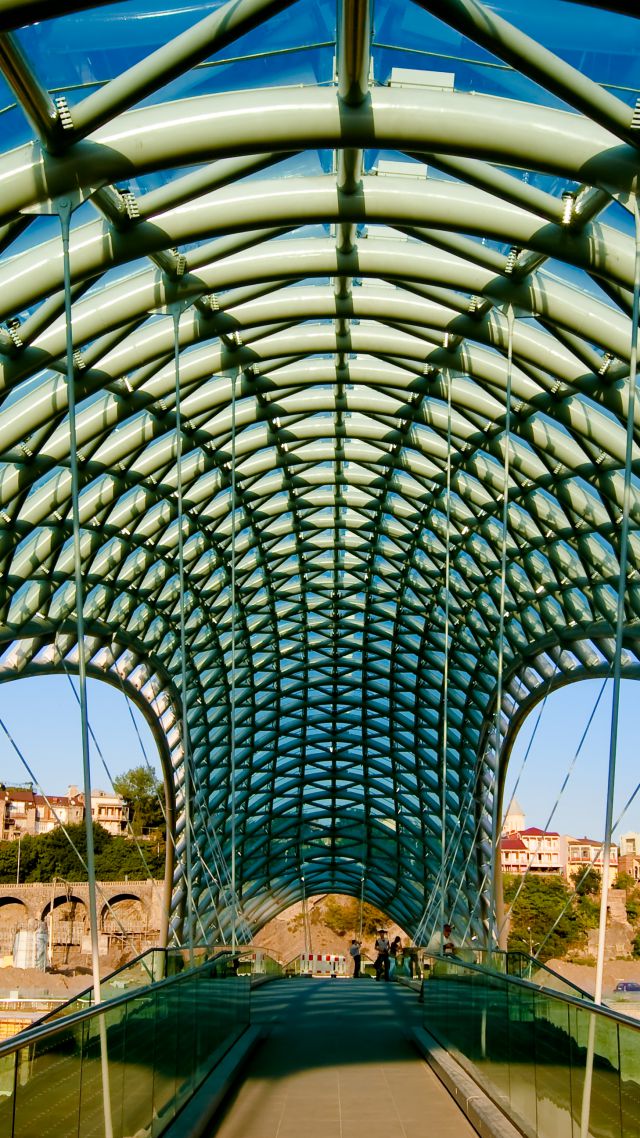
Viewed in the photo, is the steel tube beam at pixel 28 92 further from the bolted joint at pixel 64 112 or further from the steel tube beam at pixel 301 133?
the steel tube beam at pixel 301 133

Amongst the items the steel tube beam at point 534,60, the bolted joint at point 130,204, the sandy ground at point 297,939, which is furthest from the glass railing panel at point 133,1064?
the sandy ground at point 297,939

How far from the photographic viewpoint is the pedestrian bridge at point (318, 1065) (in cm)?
738

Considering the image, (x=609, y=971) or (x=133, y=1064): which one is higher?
(x=133, y=1064)

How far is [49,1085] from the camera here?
684 cm

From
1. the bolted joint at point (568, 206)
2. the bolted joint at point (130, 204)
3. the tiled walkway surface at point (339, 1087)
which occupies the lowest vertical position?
the tiled walkway surface at point (339, 1087)

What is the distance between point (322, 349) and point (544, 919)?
8838 centimetres

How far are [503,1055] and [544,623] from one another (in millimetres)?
26755

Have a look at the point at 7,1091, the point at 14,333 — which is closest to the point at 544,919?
the point at 14,333

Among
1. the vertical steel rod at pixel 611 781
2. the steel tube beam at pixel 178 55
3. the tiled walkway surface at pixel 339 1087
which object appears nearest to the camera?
the vertical steel rod at pixel 611 781

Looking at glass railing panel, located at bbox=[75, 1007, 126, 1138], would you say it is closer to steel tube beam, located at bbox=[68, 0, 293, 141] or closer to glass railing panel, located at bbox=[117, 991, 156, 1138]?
glass railing panel, located at bbox=[117, 991, 156, 1138]

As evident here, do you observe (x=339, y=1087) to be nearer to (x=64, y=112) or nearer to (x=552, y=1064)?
(x=552, y=1064)

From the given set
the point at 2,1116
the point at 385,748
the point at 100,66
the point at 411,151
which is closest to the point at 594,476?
the point at 411,151

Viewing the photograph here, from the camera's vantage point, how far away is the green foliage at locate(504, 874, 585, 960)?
9494cm

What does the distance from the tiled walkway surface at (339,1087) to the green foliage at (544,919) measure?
2955 inches
